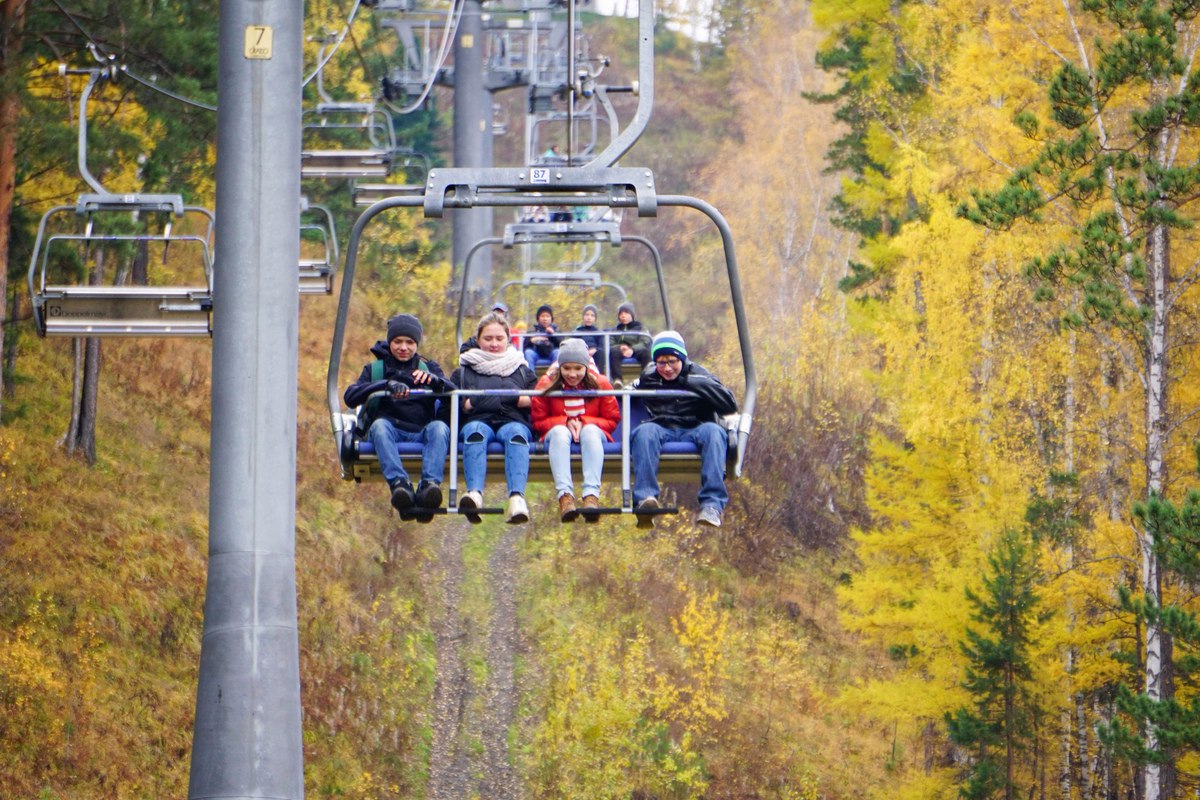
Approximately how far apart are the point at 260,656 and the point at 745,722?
18.9 m

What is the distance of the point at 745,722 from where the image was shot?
24.3 metres

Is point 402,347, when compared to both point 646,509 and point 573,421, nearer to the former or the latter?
point 573,421

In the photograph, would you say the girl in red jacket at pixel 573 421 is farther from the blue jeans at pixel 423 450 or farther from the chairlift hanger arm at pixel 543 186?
the chairlift hanger arm at pixel 543 186

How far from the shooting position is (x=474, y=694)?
21984 mm

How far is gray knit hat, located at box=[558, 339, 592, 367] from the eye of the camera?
9.53m

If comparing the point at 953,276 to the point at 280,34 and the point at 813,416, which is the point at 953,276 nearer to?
the point at 813,416

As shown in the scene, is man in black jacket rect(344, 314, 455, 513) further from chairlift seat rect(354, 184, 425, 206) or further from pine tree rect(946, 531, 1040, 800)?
pine tree rect(946, 531, 1040, 800)

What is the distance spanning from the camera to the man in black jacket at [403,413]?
9.23m

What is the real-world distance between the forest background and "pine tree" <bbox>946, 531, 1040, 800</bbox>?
2.2 inches

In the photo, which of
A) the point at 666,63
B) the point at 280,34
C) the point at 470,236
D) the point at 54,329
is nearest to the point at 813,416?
the point at 470,236

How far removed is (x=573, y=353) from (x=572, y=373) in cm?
14

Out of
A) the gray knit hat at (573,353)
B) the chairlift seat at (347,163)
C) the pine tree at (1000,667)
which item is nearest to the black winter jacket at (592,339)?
the chairlift seat at (347,163)

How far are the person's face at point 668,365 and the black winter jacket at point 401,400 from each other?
3.60 ft

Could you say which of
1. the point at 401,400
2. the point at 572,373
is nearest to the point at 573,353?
the point at 572,373
